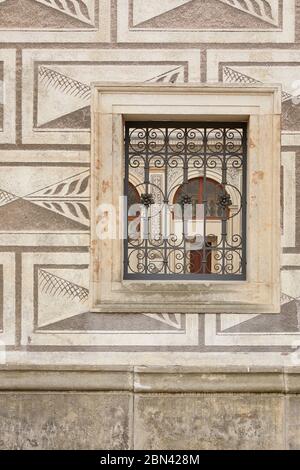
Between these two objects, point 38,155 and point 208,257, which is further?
point 208,257

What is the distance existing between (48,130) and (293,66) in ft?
6.35

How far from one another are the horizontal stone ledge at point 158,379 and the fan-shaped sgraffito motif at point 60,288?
0.55m

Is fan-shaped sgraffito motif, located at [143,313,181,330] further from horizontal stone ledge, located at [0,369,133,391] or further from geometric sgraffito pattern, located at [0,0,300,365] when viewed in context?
horizontal stone ledge, located at [0,369,133,391]

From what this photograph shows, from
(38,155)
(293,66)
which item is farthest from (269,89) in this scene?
(38,155)

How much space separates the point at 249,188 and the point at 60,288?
164cm

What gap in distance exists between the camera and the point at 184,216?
5648 mm

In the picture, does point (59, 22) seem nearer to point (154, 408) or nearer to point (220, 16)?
point (220, 16)

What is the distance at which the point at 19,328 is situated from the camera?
5355 mm

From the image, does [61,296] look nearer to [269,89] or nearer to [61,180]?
[61,180]

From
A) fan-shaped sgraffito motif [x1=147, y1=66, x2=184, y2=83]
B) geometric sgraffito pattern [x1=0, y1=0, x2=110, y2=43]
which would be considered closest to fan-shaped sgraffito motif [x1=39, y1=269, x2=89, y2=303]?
fan-shaped sgraffito motif [x1=147, y1=66, x2=184, y2=83]

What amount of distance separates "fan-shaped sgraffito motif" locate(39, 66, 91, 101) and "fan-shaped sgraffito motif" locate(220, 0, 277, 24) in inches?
50.0

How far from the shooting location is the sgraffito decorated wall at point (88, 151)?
5340mm

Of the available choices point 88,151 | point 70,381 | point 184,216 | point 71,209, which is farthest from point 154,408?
point 88,151

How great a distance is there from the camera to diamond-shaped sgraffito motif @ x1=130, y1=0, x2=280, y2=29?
5.35m
